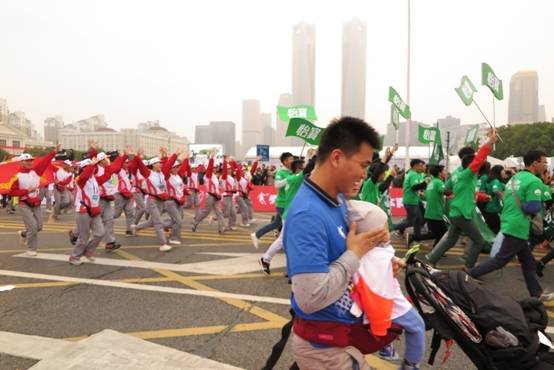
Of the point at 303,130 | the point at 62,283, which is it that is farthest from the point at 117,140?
the point at 62,283

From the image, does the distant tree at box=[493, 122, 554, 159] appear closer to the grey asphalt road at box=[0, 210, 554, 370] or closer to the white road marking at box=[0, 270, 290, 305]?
the grey asphalt road at box=[0, 210, 554, 370]

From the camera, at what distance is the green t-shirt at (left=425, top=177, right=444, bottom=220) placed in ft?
25.7

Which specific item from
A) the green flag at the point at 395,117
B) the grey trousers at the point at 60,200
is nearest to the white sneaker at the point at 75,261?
the grey trousers at the point at 60,200

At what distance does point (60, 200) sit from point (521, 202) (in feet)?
44.4

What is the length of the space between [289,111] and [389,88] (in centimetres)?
477

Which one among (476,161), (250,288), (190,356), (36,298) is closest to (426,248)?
(476,161)

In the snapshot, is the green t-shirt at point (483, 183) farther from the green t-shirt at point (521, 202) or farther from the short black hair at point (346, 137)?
the short black hair at point (346, 137)

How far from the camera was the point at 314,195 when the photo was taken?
5.56 feet

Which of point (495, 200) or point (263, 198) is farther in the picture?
point (263, 198)

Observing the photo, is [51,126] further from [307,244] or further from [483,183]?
[307,244]

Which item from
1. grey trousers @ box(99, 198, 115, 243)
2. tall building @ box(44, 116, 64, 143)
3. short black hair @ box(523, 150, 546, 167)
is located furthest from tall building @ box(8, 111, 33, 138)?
short black hair @ box(523, 150, 546, 167)

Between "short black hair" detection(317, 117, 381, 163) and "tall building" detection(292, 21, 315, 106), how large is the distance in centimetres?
7475

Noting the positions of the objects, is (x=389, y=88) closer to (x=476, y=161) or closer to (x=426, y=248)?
(x=426, y=248)

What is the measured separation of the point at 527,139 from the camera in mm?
50625
